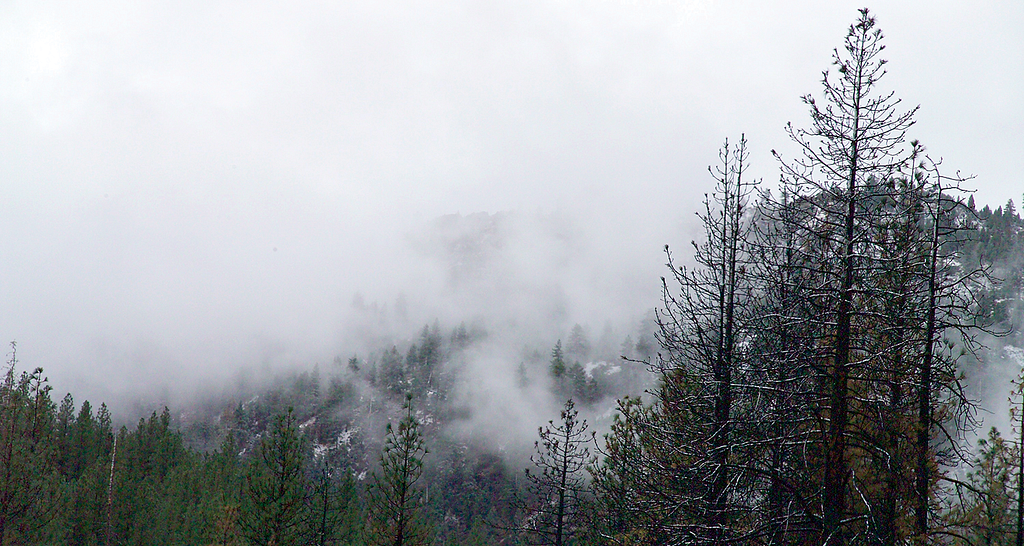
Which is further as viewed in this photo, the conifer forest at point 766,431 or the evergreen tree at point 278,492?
the evergreen tree at point 278,492

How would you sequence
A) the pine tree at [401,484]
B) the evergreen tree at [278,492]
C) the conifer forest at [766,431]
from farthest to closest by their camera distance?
the evergreen tree at [278,492] → the pine tree at [401,484] → the conifer forest at [766,431]

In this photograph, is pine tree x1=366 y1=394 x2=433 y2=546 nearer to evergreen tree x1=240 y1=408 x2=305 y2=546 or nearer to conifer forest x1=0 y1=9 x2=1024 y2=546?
conifer forest x1=0 y1=9 x2=1024 y2=546

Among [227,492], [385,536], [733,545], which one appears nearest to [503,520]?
[227,492]

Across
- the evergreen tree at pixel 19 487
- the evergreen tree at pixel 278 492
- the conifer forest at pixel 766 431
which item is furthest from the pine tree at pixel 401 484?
the evergreen tree at pixel 19 487

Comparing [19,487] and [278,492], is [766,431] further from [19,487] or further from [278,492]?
[19,487]

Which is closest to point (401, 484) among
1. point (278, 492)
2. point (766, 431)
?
point (278, 492)

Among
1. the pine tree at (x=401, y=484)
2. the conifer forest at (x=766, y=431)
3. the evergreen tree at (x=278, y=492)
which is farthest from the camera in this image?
the evergreen tree at (x=278, y=492)

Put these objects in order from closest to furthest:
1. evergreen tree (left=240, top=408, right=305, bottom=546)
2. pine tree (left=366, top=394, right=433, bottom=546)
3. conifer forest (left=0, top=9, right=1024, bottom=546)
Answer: conifer forest (left=0, top=9, right=1024, bottom=546) < pine tree (left=366, top=394, right=433, bottom=546) < evergreen tree (left=240, top=408, right=305, bottom=546)

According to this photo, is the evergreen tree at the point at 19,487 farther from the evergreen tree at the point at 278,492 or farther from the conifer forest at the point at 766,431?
the evergreen tree at the point at 278,492

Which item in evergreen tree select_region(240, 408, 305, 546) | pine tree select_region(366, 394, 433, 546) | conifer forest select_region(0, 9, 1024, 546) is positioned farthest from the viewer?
evergreen tree select_region(240, 408, 305, 546)

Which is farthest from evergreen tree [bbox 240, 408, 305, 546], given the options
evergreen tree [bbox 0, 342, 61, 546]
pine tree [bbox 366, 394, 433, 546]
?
evergreen tree [bbox 0, 342, 61, 546]

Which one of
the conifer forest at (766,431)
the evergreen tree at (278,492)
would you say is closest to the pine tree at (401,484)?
the conifer forest at (766,431)

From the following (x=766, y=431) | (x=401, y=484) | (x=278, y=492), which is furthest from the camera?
(x=278, y=492)

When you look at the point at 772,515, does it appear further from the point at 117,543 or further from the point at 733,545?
the point at 117,543
